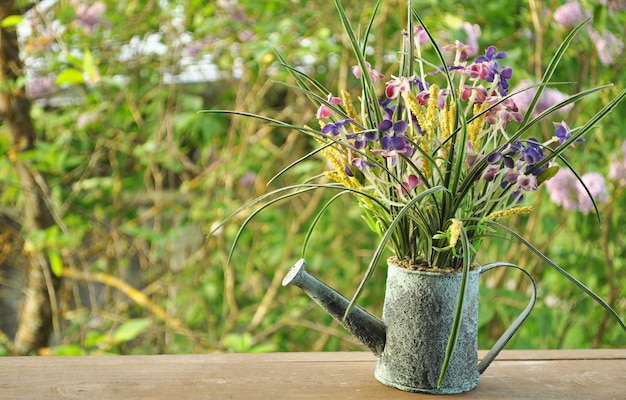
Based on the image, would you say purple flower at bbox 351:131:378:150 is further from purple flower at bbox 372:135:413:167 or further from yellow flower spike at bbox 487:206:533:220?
yellow flower spike at bbox 487:206:533:220

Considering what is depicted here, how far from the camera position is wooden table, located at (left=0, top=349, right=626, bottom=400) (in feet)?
2.89

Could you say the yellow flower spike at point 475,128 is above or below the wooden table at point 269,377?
above

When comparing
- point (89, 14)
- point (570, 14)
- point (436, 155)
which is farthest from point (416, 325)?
point (89, 14)

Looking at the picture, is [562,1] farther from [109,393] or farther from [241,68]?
[109,393]

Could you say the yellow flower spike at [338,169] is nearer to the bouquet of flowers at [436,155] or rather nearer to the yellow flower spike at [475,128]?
the bouquet of flowers at [436,155]

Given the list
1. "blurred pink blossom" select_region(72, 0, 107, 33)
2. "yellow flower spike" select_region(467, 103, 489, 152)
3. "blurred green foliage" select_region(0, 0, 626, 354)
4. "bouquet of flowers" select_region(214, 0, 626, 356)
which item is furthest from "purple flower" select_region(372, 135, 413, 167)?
"blurred pink blossom" select_region(72, 0, 107, 33)

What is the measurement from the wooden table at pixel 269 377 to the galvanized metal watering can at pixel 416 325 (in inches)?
0.9

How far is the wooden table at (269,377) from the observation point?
0.88 metres

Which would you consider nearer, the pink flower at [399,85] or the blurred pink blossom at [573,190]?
the pink flower at [399,85]

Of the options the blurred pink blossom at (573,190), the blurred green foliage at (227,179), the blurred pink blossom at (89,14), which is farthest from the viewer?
the blurred pink blossom at (89,14)

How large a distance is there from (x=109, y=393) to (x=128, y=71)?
1.50 metres

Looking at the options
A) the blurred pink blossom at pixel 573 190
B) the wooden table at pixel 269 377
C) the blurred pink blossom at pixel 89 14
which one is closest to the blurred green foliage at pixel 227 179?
the blurred pink blossom at pixel 89 14

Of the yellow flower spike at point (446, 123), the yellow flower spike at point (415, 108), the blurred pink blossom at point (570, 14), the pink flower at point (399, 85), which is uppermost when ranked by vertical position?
the blurred pink blossom at point (570, 14)

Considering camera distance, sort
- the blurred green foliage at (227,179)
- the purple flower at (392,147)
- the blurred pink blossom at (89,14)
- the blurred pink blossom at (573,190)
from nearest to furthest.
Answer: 1. the purple flower at (392,147)
2. the blurred pink blossom at (573,190)
3. the blurred green foliage at (227,179)
4. the blurred pink blossom at (89,14)
